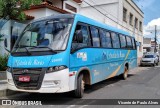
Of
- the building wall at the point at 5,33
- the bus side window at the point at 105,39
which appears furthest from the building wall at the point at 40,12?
the bus side window at the point at 105,39

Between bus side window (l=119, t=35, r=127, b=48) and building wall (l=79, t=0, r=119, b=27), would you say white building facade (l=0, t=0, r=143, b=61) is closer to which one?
building wall (l=79, t=0, r=119, b=27)

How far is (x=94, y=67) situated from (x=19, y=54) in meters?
3.05

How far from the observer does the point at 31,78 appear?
24.3 ft

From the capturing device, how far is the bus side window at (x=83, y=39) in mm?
8181

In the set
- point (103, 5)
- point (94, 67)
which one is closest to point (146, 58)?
point (103, 5)

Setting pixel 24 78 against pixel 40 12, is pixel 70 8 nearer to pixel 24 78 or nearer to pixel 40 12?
pixel 40 12

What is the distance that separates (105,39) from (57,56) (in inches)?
163

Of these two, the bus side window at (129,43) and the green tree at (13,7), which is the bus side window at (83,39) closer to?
the green tree at (13,7)

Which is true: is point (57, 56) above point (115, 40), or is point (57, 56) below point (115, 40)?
below

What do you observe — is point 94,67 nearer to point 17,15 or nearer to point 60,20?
point 60,20

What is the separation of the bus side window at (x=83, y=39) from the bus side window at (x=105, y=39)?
147cm

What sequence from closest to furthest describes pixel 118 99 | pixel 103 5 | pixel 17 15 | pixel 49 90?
pixel 49 90 → pixel 118 99 → pixel 17 15 → pixel 103 5

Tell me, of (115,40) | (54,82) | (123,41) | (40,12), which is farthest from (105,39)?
(40,12)

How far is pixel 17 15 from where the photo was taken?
1052cm
